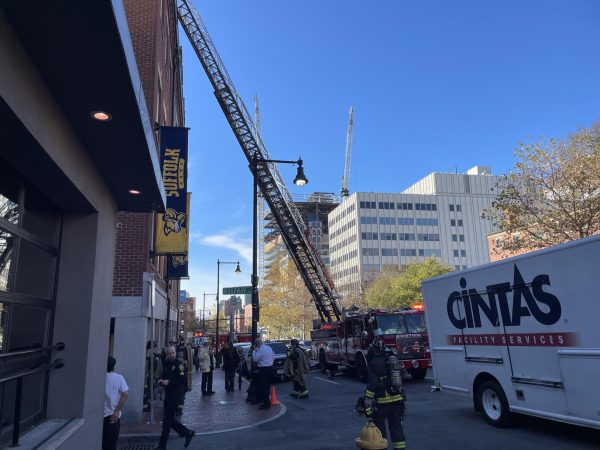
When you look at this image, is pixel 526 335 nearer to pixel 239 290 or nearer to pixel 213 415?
pixel 213 415

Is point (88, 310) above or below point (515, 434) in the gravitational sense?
above

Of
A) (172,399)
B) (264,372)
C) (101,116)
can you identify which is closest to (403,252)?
(264,372)

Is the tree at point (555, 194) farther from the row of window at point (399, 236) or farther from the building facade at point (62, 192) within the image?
the row of window at point (399, 236)

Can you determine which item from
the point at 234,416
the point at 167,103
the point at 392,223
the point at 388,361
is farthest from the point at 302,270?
the point at 392,223

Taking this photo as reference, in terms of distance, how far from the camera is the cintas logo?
755cm

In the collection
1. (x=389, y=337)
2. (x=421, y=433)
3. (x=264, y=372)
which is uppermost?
(x=389, y=337)

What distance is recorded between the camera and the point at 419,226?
104062mm

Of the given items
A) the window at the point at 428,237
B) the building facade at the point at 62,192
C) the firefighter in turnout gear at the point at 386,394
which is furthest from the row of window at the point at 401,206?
the building facade at the point at 62,192

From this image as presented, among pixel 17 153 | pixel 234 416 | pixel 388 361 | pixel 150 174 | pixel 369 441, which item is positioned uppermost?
pixel 150 174

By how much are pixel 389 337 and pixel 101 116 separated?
1470cm

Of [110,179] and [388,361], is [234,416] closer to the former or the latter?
[388,361]

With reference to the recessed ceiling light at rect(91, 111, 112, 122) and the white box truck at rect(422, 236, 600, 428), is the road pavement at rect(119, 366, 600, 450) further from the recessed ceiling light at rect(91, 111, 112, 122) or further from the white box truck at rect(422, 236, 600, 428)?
the recessed ceiling light at rect(91, 111, 112, 122)

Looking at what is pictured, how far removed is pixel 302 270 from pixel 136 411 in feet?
43.6

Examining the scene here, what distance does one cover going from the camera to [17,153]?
3.88 m
